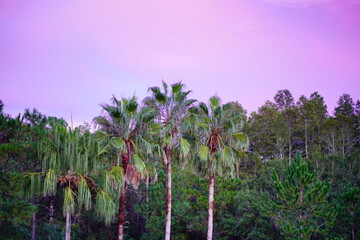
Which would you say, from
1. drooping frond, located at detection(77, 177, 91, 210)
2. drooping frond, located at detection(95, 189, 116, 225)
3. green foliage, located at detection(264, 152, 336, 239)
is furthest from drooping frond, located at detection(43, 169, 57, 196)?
green foliage, located at detection(264, 152, 336, 239)

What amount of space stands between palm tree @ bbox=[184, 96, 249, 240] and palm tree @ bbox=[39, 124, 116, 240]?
4.03 meters

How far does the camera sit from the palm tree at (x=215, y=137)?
554 inches

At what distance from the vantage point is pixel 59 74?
67.5 ft

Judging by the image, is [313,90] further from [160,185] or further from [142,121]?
[142,121]

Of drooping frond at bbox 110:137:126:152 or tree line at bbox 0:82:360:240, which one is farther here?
drooping frond at bbox 110:137:126:152

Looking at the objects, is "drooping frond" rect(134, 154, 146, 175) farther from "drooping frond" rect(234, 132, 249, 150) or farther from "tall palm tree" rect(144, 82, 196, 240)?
"drooping frond" rect(234, 132, 249, 150)

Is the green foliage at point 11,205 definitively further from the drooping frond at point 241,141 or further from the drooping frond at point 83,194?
the drooping frond at point 241,141

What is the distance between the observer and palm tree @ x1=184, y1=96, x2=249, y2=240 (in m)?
14.1

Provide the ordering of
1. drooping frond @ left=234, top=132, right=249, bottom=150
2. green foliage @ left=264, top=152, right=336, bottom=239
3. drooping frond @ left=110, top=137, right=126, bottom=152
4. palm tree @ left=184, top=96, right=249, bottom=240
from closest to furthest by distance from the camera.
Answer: drooping frond @ left=110, top=137, right=126, bottom=152 → green foliage @ left=264, top=152, right=336, bottom=239 → palm tree @ left=184, top=96, right=249, bottom=240 → drooping frond @ left=234, top=132, right=249, bottom=150

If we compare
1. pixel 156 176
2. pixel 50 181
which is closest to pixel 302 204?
pixel 156 176

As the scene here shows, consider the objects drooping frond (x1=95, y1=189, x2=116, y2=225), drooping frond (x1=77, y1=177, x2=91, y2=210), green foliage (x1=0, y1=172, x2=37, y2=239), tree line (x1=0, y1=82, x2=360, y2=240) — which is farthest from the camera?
drooping frond (x1=95, y1=189, x2=116, y2=225)

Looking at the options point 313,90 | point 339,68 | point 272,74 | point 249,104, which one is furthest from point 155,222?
point 313,90

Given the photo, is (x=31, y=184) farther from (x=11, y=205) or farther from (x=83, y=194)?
(x=83, y=194)

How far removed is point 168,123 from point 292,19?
12.4m
